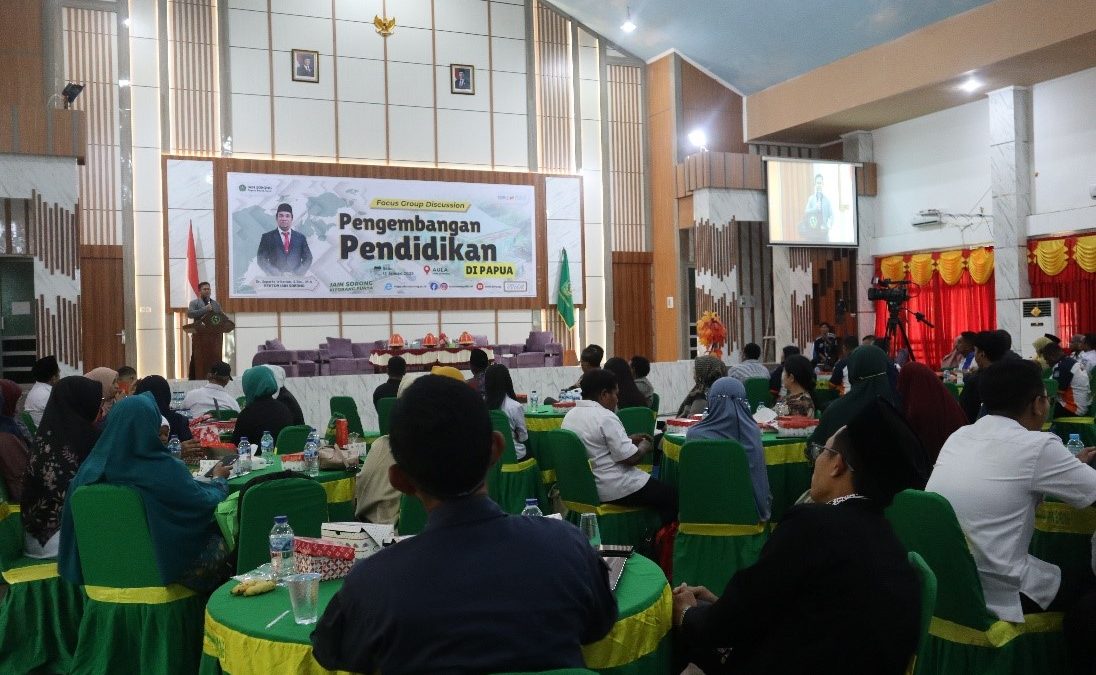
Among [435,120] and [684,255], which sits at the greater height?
[435,120]

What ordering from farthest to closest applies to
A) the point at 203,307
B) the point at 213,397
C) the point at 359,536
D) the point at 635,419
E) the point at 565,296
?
the point at 565,296 → the point at 203,307 → the point at 213,397 → the point at 635,419 → the point at 359,536

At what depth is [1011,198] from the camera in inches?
504

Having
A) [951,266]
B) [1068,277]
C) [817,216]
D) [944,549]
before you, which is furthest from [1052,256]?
[944,549]

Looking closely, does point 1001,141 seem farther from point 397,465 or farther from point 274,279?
point 397,465

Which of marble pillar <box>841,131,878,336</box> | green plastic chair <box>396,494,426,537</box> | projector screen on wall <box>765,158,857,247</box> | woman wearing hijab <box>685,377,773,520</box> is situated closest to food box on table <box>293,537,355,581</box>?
green plastic chair <box>396,494,426,537</box>

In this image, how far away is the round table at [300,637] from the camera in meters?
2.01

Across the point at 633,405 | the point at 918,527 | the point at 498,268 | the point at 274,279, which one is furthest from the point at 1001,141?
the point at 918,527

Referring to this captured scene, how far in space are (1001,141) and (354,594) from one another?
540 inches

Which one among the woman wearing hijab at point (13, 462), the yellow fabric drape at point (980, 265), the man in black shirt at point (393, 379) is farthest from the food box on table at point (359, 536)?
the yellow fabric drape at point (980, 265)

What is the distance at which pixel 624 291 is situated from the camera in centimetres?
1694

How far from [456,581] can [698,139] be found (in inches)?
617

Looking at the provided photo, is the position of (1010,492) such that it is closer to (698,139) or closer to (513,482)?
(513,482)

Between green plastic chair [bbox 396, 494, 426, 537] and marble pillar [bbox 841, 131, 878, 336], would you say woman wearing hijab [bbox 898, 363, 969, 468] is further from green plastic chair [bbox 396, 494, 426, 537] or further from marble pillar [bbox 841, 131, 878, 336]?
marble pillar [bbox 841, 131, 878, 336]

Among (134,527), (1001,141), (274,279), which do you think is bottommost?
(134,527)
